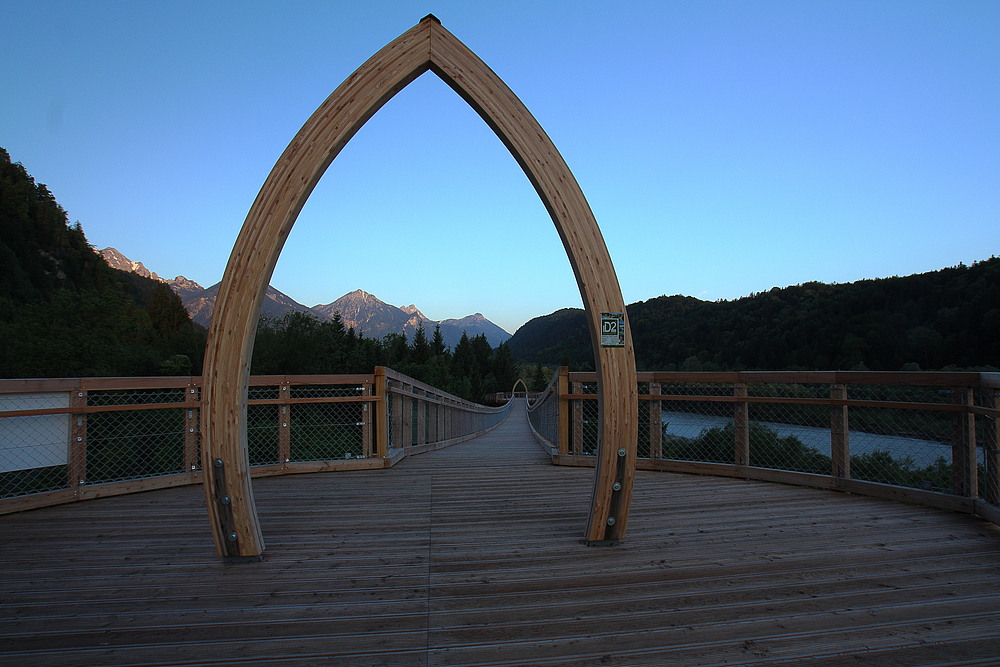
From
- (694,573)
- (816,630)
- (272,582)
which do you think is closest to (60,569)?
(272,582)

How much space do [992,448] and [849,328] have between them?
24551 millimetres

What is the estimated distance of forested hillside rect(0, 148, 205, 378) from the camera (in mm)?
21234

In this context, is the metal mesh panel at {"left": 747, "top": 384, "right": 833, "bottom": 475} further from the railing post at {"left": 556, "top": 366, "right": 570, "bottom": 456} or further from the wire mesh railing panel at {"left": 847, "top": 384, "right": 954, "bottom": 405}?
the railing post at {"left": 556, "top": 366, "right": 570, "bottom": 456}

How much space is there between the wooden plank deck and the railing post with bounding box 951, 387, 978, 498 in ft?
1.09

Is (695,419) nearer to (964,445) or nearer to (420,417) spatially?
(964,445)

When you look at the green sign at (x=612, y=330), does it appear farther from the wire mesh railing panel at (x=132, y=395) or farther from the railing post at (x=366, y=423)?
the wire mesh railing panel at (x=132, y=395)

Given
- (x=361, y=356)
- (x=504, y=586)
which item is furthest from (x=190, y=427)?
(x=361, y=356)

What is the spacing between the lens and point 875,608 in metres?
2.52

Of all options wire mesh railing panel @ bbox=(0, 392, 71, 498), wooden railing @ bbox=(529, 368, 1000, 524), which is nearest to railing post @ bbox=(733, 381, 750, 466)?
wooden railing @ bbox=(529, 368, 1000, 524)

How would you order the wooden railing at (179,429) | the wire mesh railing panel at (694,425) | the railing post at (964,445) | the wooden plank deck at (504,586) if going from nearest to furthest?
the wooden plank deck at (504,586) → the railing post at (964,445) → the wooden railing at (179,429) → the wire mesh railing panel at (694,425)

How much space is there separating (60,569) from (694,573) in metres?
3.63

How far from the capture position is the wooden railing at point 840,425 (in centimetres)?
414

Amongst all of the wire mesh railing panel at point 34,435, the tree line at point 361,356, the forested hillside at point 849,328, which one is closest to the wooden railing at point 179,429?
the wire mesh railing panel at point 34,435

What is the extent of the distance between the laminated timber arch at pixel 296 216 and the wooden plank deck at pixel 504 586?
1.28 feet
